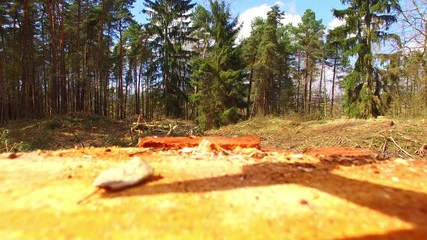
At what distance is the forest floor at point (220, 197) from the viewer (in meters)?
1.86

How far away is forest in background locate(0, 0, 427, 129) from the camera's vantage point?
17.1 meters

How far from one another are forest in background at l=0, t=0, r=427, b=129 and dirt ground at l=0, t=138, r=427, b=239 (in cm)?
1290

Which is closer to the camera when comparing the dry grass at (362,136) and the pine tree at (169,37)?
the dry grass at (362,136)

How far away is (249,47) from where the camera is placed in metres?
29.8

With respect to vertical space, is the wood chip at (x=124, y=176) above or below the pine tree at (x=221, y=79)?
below

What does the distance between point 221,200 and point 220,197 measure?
0.05 m

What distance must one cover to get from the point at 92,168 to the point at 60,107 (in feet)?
64.4

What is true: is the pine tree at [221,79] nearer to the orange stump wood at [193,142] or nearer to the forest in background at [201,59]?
the forest in background at [201,59]

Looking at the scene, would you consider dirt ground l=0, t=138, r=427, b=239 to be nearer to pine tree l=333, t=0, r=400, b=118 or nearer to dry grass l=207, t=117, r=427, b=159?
dry grass l=207, t=117, r=427, b=159

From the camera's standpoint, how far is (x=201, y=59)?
76.5 feet

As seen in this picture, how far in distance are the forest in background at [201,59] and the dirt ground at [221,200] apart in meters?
12.9


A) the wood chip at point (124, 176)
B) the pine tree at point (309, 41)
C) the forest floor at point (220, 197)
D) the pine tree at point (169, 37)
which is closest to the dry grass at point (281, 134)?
the forest floor at point (220, 197)

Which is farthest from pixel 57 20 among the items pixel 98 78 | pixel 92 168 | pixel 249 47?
pixel 92 168

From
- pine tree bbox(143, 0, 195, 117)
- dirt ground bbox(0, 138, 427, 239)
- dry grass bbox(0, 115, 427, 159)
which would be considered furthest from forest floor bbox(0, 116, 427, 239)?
pine tree bbox(143, 0, 195, 117)
